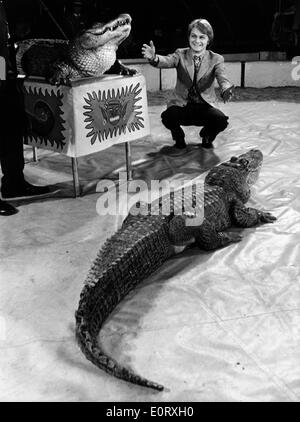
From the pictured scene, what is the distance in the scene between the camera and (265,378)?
1850mm

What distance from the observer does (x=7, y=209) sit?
3451 mm

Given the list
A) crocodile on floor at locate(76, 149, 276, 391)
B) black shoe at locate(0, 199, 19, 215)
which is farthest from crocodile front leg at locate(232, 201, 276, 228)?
black shoe at locate(0, 199, 19, 215)

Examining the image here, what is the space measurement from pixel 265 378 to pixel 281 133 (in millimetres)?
3766

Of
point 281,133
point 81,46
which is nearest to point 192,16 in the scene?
point 281,133

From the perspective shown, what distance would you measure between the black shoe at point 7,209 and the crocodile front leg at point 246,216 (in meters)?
1.43

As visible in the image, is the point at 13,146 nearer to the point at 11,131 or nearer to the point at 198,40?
the point at 11,131

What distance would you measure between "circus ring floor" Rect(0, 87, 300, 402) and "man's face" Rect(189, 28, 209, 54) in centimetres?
147

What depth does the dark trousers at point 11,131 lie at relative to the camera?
3391 mm

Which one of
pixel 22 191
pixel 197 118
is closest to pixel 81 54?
pixel 22 191

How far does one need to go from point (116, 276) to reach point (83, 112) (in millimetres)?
1653

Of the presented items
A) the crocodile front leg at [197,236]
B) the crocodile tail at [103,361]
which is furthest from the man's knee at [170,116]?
the crocodile tail at [103,361]

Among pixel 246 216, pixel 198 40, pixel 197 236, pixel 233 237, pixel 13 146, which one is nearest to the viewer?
pixel 197 236

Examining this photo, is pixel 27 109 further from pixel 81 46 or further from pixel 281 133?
pixel 281 133

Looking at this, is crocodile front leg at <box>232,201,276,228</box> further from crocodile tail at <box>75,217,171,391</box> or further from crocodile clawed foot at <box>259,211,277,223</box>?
crocodile tail at <box>75,217,171,391</box>
